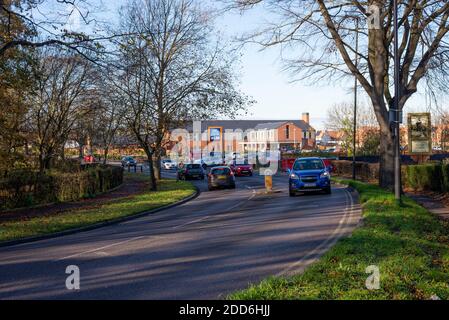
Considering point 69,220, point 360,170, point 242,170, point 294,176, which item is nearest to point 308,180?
point 294,176

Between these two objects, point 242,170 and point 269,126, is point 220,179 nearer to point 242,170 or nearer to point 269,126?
point 242,170

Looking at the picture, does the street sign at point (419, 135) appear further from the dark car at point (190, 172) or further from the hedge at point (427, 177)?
the dark car at point (190, 172)

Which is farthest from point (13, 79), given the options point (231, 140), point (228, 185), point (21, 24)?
point (231, 140)

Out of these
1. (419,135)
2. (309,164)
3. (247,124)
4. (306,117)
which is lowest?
(309,164)

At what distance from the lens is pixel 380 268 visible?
757cm

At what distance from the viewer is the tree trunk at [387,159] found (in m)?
22.8

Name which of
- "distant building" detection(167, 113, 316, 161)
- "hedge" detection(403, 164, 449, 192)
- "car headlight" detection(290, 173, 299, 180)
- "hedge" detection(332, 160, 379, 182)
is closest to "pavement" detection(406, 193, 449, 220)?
"hedge" detection(403, 164, 449, 192)

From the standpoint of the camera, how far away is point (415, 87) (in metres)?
21.9

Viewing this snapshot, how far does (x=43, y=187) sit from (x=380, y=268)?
18253 mm

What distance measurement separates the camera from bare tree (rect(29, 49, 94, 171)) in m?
31.8

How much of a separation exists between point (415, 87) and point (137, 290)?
17.9 meters

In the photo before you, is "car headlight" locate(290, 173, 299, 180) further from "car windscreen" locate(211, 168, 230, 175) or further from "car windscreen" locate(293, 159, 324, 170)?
"car windscreen" locate(211, 168, 230, 175)

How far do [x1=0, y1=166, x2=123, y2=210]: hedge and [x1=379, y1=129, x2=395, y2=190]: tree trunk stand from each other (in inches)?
571
